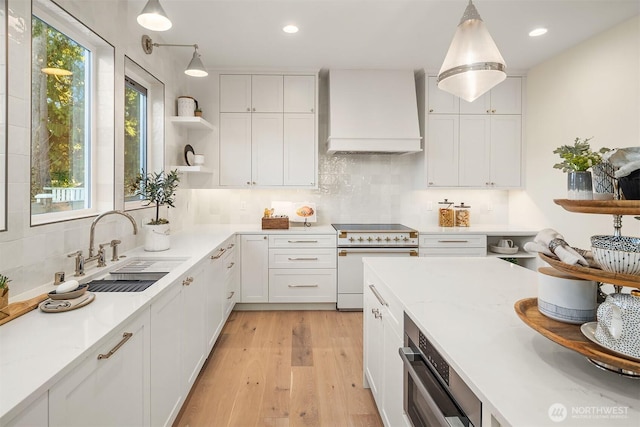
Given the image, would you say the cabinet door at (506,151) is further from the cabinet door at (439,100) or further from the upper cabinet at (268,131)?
the upper cabinet at (268,131)

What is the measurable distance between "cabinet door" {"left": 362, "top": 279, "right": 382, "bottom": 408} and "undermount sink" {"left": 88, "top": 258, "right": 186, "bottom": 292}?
1.22 meters

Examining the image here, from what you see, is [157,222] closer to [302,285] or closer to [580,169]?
[302,285]

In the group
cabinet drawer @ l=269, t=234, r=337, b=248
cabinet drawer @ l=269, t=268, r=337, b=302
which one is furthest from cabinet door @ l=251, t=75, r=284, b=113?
cabinet drawer @ l=269, t=268, r=337, b=302

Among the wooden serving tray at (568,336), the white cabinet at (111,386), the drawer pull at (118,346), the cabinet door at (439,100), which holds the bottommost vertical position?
the white cabinet at (111,386)

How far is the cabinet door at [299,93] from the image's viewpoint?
3980mm

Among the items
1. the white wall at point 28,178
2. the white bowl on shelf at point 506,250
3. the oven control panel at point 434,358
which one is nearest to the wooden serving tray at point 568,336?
the oven control panel at point 434,358

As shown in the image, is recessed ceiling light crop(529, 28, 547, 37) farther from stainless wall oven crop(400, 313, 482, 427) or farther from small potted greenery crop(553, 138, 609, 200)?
stainless wall oven crop(400, 313, 482, 427)

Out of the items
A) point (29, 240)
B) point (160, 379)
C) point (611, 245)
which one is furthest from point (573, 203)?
point (29, 240)

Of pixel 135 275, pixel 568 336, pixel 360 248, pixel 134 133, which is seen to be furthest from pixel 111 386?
pixel 360 248

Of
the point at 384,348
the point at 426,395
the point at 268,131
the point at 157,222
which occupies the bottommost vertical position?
the point at 384,348

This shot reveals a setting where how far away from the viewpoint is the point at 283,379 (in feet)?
8.09

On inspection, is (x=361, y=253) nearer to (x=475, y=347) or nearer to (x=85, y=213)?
(x=85, y=213)

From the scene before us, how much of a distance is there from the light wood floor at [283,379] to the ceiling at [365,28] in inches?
105

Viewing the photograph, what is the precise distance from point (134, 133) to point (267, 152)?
1437 millimetres
